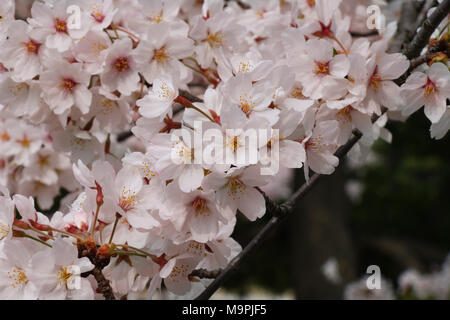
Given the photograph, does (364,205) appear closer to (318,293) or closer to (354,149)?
(318,293)

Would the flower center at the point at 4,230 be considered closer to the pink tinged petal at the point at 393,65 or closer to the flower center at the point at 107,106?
the flower center at the point at 107,106

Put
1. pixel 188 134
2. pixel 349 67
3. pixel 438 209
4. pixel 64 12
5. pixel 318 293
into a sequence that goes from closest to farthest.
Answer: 1. pixel 188 134
2. pixel 349 67
3. pixel 64 12
4. pixel 318 293
5. pixel 438 209

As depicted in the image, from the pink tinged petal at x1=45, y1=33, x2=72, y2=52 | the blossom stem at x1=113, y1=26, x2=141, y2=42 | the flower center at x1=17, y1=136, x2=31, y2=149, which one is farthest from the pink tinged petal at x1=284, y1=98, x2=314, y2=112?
the flower center at x1=17, y1=136, x2=31, y2=149

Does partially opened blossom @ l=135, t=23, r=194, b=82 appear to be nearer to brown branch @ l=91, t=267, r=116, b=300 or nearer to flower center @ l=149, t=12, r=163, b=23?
flower center @ l=149, t=12, r=163, b=23

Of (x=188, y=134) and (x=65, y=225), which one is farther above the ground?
(x=188, y=134)

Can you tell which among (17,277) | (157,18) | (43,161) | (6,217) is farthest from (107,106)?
(43,161)

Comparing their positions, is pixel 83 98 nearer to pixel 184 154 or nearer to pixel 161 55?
pixel 161 55

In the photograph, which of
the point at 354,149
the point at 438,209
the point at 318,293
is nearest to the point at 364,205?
the point at 438,209
